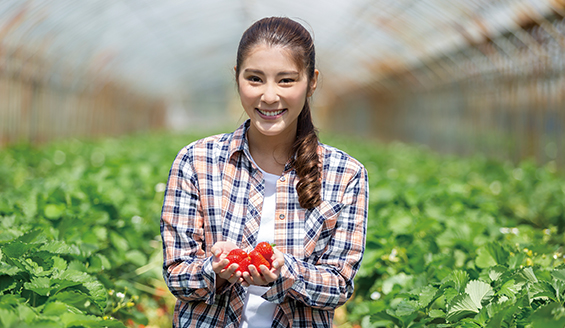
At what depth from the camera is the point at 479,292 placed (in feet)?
7.46

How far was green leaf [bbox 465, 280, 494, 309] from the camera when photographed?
2.26 m

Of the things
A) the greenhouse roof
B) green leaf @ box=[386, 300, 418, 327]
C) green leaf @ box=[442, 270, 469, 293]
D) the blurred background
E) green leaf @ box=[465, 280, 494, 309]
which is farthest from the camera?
the greenhouse roof

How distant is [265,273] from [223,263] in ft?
0.43

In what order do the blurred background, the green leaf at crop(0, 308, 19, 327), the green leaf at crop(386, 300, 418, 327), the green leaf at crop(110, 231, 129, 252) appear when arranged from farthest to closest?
the blurred background, the green leaf at crop(110, 231, 129, 252), the green leaf at crop(386, 300, 418, 327), the green leaf at crop(0, 308, 19, 327)

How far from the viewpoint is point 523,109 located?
10695mm

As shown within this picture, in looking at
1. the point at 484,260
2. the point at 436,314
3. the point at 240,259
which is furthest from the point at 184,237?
the point at 484,260

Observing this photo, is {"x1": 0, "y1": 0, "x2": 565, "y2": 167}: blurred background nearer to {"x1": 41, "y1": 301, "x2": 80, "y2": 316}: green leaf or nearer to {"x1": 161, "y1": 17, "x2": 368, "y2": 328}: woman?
{"x1": 161, "y1": 17, "x2": 368, "y2": 328}: woman

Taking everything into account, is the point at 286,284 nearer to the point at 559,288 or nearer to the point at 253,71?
Result: the point at 253,71

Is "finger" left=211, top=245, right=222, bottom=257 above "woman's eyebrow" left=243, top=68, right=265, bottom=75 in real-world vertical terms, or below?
below

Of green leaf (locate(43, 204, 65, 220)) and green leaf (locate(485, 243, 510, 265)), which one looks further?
green leaf (locate(43, 204, 65, 220))

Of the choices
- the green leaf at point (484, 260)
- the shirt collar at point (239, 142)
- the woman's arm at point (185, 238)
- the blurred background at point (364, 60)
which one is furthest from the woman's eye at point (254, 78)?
the blurred background at point (364, 60)

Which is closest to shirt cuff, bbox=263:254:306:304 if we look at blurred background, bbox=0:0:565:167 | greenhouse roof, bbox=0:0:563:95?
blurred background, bbox=0:0:565:167

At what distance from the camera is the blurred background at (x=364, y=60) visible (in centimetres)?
1014

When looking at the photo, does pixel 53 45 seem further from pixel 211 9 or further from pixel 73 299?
pixel 73 299
